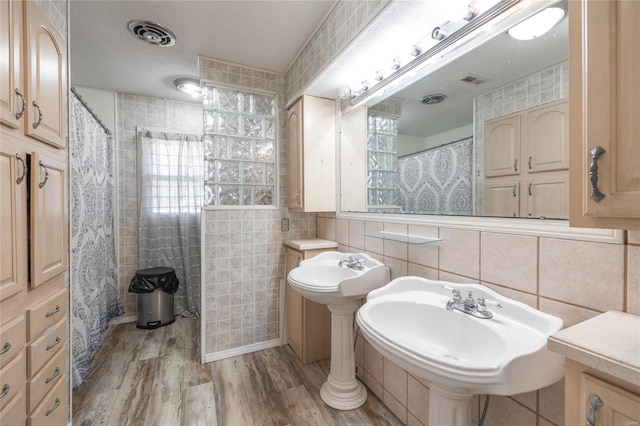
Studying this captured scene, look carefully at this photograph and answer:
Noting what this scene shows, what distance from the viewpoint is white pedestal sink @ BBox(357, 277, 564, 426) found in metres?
0.74

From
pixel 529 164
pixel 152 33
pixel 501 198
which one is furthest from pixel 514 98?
pixel 152 33

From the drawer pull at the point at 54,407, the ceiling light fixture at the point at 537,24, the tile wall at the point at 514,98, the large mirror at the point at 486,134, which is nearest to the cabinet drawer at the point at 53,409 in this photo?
the drawer pull at the point at 54,407

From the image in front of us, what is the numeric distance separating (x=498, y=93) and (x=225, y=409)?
2.22 metres

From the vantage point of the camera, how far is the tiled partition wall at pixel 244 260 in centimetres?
228

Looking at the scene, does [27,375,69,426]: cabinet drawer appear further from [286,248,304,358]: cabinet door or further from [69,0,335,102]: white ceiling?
[69,0,335,102]: white ceiling

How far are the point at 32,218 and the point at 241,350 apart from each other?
177cm

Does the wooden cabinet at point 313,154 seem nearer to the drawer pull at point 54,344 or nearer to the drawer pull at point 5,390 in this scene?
the drawer pull at point 54,344

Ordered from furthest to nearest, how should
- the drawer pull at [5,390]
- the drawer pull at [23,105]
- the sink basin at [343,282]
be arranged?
the sink basin at [343,282] < the drawer pull at [23,105] < the drawer pull at [5,390]

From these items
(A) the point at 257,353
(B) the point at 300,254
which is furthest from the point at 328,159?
(A) the point at 257,353

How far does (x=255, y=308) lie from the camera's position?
244 cm

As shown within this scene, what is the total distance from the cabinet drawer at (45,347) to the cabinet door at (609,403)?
1748mm

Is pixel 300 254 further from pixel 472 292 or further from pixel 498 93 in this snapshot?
pixel 498 93

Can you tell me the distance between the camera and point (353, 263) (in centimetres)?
184

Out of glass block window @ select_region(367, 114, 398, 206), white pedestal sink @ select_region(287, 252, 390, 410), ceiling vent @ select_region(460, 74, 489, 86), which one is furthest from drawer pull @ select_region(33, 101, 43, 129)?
ceiling vent @ select_region(460, 74, 489, 86)
